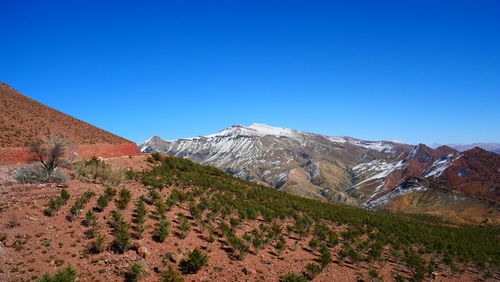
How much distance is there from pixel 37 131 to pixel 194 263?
32024 mm

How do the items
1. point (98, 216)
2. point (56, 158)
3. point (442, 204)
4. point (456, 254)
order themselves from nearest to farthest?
point (98, 216) < point (56, 158) < point (456, 254) < point (442, 204)

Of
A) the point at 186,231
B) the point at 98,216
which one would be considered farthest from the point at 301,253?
the point at 98,216

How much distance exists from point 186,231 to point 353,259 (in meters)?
10.4

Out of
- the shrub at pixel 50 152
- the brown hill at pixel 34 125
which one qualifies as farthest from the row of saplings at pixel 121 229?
the brown hill at pixel 34 125

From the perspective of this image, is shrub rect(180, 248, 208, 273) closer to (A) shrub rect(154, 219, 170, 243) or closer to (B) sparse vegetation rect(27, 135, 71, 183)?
(A) shrub rect(154, 219, 170, 243)

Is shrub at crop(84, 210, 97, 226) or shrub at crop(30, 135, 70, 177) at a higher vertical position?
shrub at crop(30, 135, 70, 177)

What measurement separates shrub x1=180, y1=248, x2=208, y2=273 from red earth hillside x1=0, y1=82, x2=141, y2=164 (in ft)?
64.2

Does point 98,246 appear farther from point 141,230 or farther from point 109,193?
point 109,193

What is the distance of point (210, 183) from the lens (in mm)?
30812

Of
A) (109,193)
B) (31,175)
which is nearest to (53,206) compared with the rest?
(109,193)

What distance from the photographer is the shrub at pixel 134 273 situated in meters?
10.5

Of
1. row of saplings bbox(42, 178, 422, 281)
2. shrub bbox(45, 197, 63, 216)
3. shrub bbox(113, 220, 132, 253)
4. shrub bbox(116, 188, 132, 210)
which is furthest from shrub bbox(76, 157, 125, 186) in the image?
shrub bbox(113, 220, 132, 253)

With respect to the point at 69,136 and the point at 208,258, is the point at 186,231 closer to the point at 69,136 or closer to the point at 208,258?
the point at 208,258

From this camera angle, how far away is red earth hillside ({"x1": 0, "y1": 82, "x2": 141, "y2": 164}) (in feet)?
92.9
